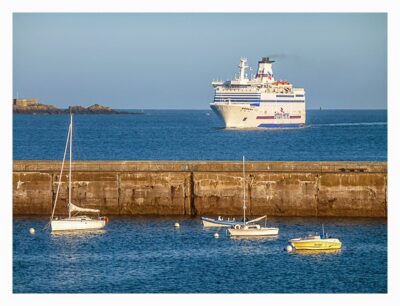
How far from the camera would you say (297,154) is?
7644 centimetres

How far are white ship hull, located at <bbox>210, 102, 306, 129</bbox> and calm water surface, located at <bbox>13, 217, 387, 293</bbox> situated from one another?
218ft

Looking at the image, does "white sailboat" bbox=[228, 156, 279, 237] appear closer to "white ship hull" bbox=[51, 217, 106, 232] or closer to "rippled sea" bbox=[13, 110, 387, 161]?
"white ship hull" bbox=[51, 217, 106, 232]

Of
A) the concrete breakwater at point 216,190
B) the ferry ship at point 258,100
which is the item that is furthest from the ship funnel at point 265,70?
the concrete breakwater at point 216,190

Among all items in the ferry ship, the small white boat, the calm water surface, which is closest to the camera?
the calm water surface

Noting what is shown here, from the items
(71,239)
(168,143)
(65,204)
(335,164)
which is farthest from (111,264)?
(168,143)

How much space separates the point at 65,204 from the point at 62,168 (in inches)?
53.8

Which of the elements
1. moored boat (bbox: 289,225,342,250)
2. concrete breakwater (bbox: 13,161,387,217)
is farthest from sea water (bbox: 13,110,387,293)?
concrete breakwater (bbox: 13,161,387,217)

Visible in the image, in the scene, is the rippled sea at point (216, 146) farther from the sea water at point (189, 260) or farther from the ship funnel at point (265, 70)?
the sea water at point (189, 260)

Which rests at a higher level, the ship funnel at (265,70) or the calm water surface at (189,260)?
the ship funnel at (265,70)

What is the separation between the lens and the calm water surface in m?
30.5

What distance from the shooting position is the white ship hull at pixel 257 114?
10575cm

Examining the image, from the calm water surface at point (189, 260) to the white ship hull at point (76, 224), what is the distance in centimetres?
37

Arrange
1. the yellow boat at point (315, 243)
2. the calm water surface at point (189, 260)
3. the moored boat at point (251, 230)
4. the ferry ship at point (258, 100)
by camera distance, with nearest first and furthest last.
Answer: the calm water surface at point (189, 260), the yellow boat at point (315, 243), the moored boat at point (251, 230), the ferry ship at point (258, 100)

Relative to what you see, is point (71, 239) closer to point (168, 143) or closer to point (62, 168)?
point (62, 168)
